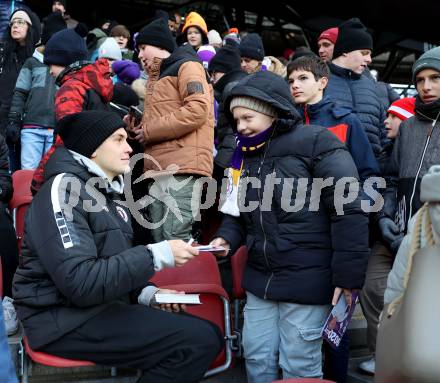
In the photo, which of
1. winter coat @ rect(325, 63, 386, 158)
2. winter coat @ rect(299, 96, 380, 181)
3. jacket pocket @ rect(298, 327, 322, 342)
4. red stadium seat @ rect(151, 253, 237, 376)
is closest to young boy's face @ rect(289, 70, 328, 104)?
winter coat @ rect(299, 96, 380, 181)

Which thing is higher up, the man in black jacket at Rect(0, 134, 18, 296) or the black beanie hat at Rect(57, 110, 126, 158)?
the black beanie hat at Rect(57, 110, 126, 158)

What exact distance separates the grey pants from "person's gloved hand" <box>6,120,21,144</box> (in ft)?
10.3

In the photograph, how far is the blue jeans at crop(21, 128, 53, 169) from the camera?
5.44 m

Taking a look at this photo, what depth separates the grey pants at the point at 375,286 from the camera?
3645 mm

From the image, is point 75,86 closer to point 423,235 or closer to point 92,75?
point 92,75

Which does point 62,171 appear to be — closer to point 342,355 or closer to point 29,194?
point 29,194

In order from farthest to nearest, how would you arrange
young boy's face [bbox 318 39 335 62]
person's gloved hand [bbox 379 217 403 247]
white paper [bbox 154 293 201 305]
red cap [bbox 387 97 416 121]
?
1. young boy's face [bbox 318 39 335 62]
2. red cap [bbox 387 97 416 121]
3. person's gloved hand [bbox 379 217 403 247]
4. white paper [bbox 154 293 201 305]

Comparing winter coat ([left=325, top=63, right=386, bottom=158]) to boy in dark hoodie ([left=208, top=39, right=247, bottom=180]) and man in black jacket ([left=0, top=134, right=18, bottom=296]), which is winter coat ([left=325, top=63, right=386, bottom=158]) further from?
man in black jacket ([left=0, top=134, right=18, bottom=296])

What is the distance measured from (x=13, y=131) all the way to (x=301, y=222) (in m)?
3.03

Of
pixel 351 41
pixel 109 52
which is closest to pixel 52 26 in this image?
pixel 109 52

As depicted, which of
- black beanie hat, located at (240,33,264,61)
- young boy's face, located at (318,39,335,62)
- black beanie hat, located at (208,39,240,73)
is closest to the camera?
black beanie hat, located at (208,39,240,73)

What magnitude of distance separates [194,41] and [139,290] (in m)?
4.75

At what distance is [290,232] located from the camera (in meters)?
3.30

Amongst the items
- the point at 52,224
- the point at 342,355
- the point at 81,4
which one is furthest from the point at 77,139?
the point at 81,4
